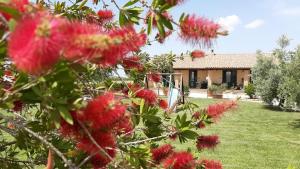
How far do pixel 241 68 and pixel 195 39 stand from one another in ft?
117

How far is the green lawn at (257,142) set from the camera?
30.9 feet

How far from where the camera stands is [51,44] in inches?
32.3

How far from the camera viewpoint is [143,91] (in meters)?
2.15

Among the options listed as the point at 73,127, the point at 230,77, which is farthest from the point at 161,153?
the point at 230,77

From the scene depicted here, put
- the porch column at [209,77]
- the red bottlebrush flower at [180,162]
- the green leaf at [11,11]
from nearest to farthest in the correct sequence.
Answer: the green leaf at [11,11] < the red bottlebrush flower at [180,162] < the porch column at [209,77]

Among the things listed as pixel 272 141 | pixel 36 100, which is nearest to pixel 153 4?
pixel 36 100

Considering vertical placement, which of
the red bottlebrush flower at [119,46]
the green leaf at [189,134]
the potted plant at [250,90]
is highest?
the red bottlebrush flower at [119,46]

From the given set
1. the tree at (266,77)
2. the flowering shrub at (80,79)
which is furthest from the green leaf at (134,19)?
the tree at (266,77)

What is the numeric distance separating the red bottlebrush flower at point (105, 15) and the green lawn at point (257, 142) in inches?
192

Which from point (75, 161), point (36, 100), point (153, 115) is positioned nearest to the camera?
point (36, 100)

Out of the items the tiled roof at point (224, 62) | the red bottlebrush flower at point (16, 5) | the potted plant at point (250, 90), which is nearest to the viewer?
the red bottlebrush flower at point (16, 5)

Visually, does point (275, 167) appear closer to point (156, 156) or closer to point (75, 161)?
point (156, 156)

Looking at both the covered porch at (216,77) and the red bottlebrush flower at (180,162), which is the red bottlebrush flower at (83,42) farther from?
the covered porch at (216,77)

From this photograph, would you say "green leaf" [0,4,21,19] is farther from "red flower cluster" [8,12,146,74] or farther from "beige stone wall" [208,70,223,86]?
"beige stone wall" [208,70,223,86]
